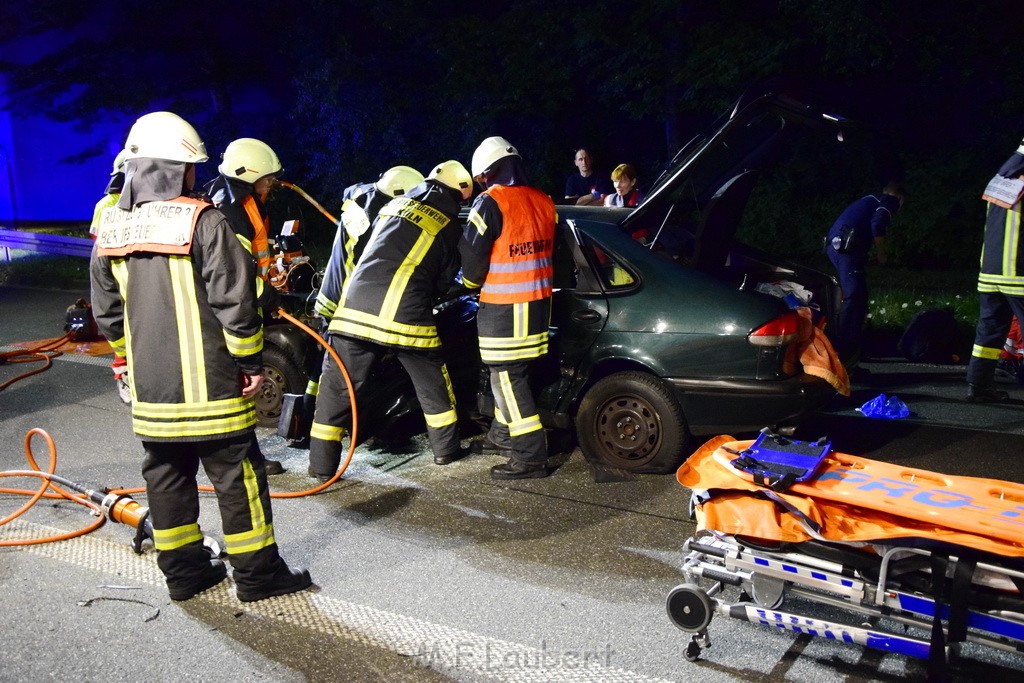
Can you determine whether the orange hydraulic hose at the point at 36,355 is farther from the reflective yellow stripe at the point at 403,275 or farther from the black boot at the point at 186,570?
the black boot at the point at 186,570

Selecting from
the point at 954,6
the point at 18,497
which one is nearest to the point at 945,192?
the point at 954,6

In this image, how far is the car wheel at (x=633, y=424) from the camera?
5090 mm

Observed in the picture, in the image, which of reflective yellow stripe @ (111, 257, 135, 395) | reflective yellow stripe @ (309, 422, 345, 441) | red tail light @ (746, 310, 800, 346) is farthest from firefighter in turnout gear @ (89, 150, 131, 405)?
red tail light @ (746, 310, 800, 346)

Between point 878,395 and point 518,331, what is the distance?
317 centimetres

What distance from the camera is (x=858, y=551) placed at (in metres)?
3.16

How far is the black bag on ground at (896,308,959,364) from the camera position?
7.75 meters

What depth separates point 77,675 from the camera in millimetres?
3287

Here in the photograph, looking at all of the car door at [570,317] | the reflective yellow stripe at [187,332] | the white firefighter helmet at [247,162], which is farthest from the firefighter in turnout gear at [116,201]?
the car door at [570,317]

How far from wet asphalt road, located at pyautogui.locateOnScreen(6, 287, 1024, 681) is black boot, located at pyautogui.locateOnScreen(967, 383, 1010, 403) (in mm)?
616

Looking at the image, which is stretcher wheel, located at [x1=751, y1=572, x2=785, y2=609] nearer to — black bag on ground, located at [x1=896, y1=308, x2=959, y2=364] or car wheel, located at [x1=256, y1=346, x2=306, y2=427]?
car wheel, located at [x1=256, y1=346, x2=306, y2=427]

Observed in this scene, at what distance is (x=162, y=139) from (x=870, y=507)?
116 inches

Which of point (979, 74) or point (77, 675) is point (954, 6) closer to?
point (979, 74)

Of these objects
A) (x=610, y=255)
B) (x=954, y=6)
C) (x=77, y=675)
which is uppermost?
(x=954, y=6)

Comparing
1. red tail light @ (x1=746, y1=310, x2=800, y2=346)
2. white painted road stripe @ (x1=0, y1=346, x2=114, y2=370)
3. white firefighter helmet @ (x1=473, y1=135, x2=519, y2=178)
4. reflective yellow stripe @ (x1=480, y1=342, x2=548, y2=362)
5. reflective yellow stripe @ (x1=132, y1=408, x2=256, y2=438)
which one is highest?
white firefighter helmet @ (x1=473, y1=135, x2=519, y2=178)
